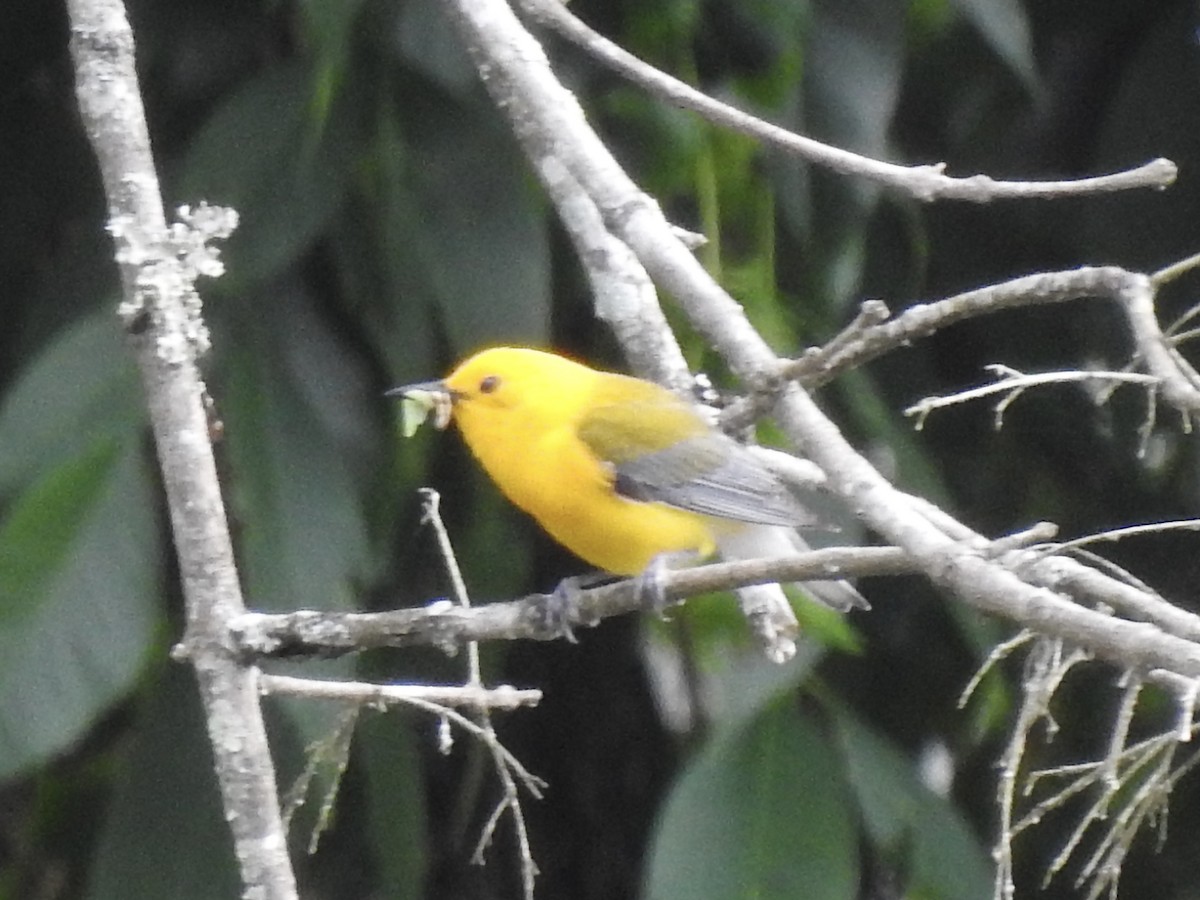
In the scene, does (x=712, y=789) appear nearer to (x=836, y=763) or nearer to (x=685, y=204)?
(x=836, y=763)

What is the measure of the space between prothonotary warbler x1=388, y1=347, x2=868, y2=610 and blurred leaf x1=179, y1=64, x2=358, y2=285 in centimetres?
27

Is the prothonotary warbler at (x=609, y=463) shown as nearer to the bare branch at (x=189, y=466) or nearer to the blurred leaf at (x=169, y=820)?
the blurred leaf at (x=169, y=820)

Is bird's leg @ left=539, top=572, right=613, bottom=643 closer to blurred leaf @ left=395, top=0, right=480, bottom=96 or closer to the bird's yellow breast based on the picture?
the bird's yellow breast

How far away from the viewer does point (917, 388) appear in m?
3.00

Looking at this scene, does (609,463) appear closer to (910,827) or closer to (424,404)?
(424,404)

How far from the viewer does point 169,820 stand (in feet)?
8.23

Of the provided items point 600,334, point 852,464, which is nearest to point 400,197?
point 600,334

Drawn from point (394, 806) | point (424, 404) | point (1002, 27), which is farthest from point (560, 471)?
point (1002, 27)

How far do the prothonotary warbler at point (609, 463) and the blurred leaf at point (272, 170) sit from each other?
0.27m

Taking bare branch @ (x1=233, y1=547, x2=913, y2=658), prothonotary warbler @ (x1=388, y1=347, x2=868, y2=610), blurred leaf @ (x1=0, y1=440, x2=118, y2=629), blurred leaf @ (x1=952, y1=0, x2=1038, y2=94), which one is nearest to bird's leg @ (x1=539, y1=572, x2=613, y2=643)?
bare branch @ (x1=233, y1=547, x2=913, y2=658)

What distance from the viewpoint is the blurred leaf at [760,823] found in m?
2.44

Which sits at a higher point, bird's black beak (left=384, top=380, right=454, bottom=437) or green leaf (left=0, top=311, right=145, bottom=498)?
green leaf (left=0, top=311, right=145, bottom=498)

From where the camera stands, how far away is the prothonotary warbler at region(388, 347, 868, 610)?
2539 mm

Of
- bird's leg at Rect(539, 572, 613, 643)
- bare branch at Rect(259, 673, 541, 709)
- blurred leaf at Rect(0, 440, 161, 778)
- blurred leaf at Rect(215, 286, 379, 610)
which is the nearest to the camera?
bare branch at Rect(259, 673, 541, 709)
